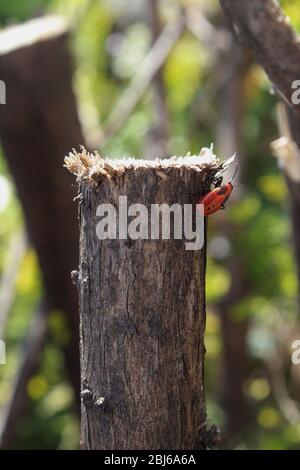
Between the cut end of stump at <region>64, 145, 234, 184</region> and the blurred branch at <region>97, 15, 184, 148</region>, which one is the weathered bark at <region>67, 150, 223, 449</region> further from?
the blurred branch at <region>97, 15, 184, 148</region>

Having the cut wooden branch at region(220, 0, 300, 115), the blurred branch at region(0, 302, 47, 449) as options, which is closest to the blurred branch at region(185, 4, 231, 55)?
the blurred branch at region(0, 302, 47, 449)

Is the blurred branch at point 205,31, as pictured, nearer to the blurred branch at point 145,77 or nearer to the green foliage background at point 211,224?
the blurred branch at point 145,77

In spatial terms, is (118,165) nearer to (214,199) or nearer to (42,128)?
(214,199)

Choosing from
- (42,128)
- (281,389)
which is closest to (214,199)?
(42,128)

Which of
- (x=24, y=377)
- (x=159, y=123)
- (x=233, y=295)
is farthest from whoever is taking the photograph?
(x=233, y=295)

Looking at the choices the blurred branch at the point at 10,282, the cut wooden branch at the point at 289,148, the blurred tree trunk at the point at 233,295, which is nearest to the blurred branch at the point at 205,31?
the blurred tree trunk at the point at 233,295
